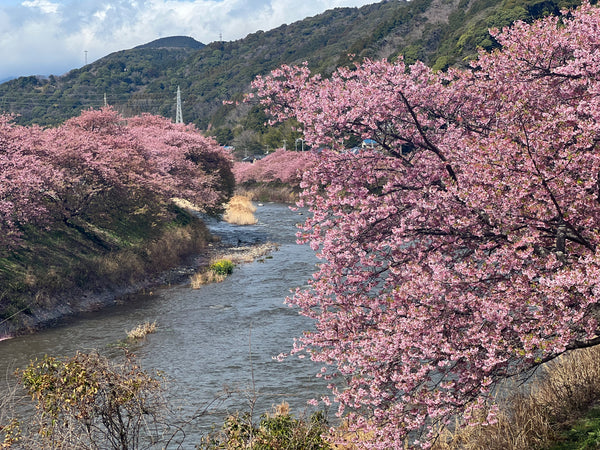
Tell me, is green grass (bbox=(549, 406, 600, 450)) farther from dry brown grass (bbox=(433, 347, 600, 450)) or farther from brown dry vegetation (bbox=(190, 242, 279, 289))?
brown dry vegetation (bbox=(190, 242, 279, 289))

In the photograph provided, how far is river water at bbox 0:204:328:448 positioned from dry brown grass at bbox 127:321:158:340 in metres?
0.30

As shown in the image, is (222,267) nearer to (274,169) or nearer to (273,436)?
(273,436)

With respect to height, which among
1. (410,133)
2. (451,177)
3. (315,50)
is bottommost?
(451,177)

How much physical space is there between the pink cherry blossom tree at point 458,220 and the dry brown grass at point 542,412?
4.73 ft

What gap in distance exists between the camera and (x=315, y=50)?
190875mm

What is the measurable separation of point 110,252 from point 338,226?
927 inches

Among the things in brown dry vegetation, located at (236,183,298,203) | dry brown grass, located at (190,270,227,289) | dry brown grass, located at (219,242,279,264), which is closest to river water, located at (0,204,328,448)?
dry brown grass, located at (190,270,227,289)

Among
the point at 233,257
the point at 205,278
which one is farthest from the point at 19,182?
the point at 233,257

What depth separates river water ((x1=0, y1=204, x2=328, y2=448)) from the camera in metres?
16.8

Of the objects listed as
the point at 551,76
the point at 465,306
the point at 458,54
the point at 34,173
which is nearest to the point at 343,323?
the point at 465,306

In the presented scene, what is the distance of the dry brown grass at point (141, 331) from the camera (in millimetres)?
22294

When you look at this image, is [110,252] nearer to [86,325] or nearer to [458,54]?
[86,325]

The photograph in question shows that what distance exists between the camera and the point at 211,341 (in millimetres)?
22000

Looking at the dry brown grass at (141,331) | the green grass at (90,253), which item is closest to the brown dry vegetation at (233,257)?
the green grass at (90,253)
